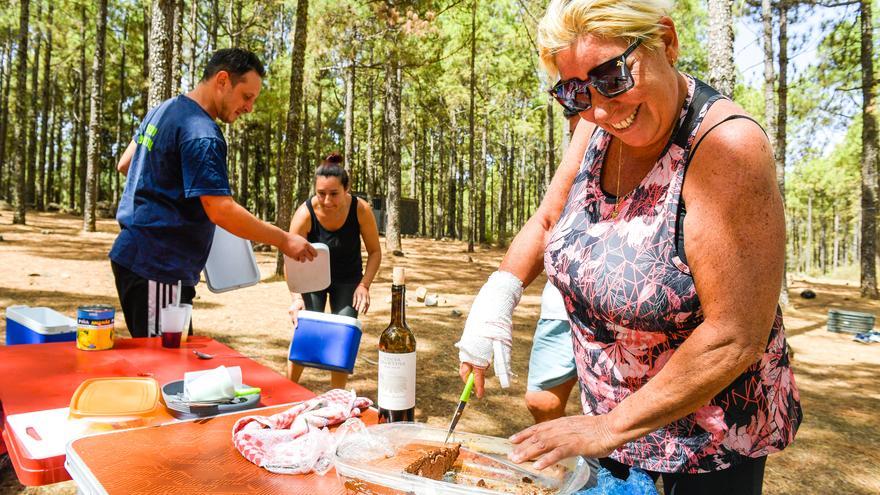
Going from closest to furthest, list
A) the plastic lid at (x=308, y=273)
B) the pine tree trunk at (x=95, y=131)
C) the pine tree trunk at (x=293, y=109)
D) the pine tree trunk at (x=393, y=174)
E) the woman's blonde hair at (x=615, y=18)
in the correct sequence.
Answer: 1. the woman's blonde hair at (x=615, y=18)
2. the plastic lid at (x=308, y=273)
3. the pine tree trunk at (x=293, y=109)
4. the pine tree trunk at (x=95, y=131)
5. the pine tree trunk at (x=393, y=174)

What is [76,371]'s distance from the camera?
220 cm

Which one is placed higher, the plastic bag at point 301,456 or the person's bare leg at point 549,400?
the plastic bag at point 301,456

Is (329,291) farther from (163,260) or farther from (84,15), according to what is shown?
(84,15)

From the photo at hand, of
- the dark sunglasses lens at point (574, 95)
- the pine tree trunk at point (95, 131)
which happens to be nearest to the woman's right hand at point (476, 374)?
the dark sunglasses lens at point (574, 95)

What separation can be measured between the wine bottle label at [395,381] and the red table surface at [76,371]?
556 mm

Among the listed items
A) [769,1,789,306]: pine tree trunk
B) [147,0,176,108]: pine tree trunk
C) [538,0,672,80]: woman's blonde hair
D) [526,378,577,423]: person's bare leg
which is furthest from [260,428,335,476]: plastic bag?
[769,1,789,306]: pine tree trunk

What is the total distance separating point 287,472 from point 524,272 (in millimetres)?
896

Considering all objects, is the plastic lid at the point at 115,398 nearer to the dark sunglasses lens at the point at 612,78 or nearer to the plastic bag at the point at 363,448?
the plastic bag at the point at 363,448

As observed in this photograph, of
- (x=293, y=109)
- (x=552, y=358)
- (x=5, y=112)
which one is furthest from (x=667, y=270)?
(x=5, y=112)

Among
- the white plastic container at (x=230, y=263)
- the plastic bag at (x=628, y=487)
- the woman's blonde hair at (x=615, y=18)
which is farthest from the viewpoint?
the white plastic container at (x=230, y=263)

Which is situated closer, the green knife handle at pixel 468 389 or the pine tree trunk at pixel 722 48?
the green knife handle at pixel 468 389

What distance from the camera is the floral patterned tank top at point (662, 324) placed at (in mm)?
1243

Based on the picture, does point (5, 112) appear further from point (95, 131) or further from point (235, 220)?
point (235, 220)

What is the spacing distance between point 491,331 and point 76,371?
5.63 feet
